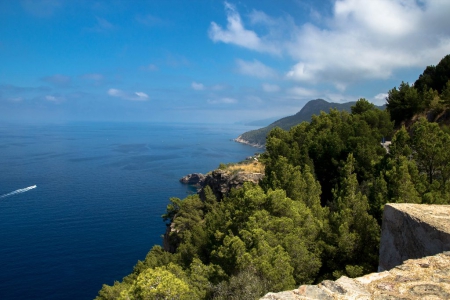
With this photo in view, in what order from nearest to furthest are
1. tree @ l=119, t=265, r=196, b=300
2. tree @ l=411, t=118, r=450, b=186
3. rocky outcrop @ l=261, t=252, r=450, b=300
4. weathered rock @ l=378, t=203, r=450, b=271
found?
rocky outcrop @ l=261, t=252, r=450, b=300, weathered rock @ l=378, t=203, r=450, b=271, tree @ l=119, t=265, r=196, b=300, tree @ l=411, t=118, r=450, b=186

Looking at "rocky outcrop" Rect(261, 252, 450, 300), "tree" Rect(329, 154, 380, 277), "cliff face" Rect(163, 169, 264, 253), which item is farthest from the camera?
"cliff face" Rect(163, 169, 264, 253)

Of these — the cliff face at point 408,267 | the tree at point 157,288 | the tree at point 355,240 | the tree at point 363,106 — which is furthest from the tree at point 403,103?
the tree at point 157,288

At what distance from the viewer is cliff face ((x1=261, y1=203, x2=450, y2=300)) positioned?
651 cm

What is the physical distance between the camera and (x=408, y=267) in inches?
298

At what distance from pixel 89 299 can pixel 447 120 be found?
47.6m

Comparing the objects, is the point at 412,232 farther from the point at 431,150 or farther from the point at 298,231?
the point at 431,150

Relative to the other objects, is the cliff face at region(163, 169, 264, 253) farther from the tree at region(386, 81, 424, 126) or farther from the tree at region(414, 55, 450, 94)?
the tree at region(414, 55, 450, 94)

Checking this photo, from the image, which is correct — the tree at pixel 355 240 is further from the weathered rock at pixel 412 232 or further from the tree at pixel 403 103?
the tree at pixel 403 103

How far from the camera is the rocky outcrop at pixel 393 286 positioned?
21.1 ft

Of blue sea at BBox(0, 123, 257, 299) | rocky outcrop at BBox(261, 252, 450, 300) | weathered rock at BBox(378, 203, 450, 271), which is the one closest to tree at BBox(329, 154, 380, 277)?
weathered rock at BBox(378, 203, 450, 271)

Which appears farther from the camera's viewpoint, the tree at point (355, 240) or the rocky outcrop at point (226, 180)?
the rocky outcrop at point (226, 180)

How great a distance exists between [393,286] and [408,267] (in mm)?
1127

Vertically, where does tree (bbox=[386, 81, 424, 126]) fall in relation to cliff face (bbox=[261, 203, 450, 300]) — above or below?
above

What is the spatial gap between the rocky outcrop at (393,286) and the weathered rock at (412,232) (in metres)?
1.34
